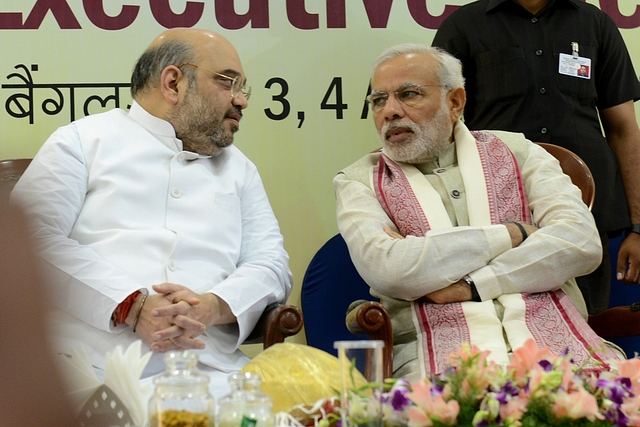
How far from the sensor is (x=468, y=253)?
303 cm

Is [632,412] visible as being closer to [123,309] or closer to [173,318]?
[173,318]

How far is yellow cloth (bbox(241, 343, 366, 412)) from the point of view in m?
1.89

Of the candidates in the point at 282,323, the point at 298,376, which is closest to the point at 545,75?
the point at 282,323

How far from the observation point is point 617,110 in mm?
4125

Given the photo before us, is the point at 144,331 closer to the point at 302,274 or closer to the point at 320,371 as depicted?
the point at 320,371

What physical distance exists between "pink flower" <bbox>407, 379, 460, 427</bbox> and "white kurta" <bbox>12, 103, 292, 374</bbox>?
4.61 feet

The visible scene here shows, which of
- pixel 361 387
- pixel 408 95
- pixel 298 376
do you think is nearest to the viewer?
pixel 361 387

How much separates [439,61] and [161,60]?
43.7 inches

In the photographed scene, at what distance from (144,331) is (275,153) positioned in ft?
5.50

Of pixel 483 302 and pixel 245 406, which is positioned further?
pixel 483 302

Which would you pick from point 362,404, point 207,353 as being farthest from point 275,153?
point 362,404

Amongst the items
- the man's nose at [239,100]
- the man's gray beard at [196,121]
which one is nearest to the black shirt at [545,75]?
the man's nose at [239,100]

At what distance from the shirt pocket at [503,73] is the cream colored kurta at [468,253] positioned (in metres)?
0.76

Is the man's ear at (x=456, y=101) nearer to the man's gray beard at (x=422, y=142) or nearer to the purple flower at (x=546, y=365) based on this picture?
the man's gray beard at (x=422, y=142)
